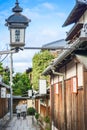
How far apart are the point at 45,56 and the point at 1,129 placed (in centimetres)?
2700

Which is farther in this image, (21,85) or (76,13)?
(21,85)

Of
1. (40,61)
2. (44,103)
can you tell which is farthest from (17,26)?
(40,61)

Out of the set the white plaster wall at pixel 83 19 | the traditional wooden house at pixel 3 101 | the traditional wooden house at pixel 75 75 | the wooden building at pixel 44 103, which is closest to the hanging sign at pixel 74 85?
the traditional wooden house at pixel 75 75

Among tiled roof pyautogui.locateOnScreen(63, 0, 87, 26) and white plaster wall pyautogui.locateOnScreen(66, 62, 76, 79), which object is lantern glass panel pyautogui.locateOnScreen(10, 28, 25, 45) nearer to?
white plaster wall pyautogui.locateOnScreen(66, 62, 76, 79)

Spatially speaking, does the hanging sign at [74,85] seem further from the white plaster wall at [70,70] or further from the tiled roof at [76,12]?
the tiled roof at [76,12]

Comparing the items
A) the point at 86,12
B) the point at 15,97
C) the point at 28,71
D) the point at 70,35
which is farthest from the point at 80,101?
the point at 28,71

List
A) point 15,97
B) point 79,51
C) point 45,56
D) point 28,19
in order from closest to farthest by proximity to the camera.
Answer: point 28,19, point 79,51, point 45,56, point 15,97

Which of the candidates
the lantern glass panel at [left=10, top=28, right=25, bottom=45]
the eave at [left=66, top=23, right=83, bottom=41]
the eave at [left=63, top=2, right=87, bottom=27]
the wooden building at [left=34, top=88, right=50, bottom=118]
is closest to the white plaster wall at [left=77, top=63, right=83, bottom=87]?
the lantern glass panel at [left=10, top=28, right=25, bottom=45]

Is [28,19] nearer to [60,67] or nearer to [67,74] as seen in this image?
[67,74]

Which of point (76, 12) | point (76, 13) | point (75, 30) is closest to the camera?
point (76, 12)

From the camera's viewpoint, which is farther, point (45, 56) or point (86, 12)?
point (45, 56)

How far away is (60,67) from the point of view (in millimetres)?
23281

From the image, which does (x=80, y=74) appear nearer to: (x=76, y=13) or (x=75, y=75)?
(x=75, y=75)

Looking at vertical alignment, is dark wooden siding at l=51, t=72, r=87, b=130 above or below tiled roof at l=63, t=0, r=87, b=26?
below
